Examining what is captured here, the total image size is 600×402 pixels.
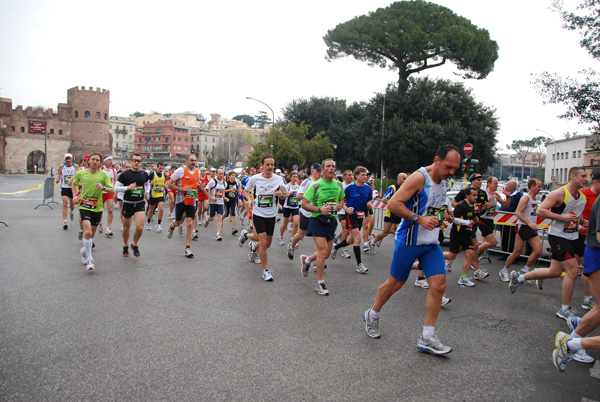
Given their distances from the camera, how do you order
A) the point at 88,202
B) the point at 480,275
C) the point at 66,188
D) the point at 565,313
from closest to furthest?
the point at 565,313
the point at 88,202
the point at 480,275
the point at 66,188

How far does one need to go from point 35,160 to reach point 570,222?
95.6 metres

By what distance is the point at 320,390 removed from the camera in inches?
129

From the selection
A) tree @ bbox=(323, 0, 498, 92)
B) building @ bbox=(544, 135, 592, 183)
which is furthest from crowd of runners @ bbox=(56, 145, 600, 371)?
building @ bbox=(544, 135, 592, 183)

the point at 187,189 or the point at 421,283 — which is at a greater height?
the point at 187,189

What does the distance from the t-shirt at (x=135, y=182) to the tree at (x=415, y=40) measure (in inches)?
1135

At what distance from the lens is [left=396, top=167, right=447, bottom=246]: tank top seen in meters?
4.20

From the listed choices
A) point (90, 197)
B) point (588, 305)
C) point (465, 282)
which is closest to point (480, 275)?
point (465, 282)

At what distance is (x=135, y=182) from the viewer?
27.0 ft

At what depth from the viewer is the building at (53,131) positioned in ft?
260

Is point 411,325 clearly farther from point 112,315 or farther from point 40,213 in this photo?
point 40,213

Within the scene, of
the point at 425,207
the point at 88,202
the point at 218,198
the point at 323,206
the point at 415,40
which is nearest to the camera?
the point at 425,207

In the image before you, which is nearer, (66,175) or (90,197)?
(90,197)

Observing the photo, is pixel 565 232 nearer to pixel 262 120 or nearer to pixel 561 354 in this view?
pixel 561 354

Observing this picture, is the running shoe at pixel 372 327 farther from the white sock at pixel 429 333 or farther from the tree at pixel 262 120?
the tree at pixel 262 120
